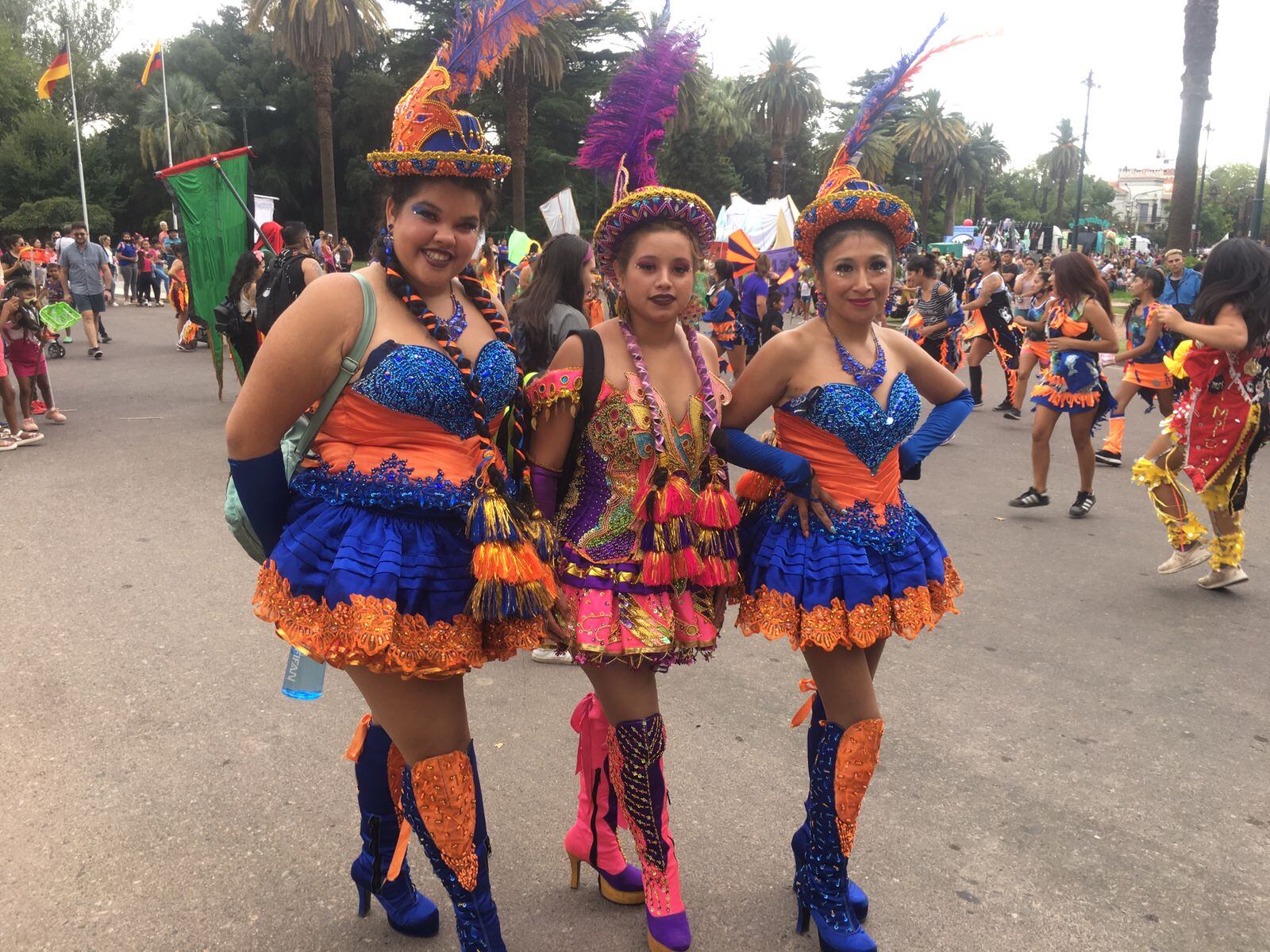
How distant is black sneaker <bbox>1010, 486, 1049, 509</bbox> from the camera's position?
23.0 feet

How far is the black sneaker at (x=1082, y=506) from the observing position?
6.87m

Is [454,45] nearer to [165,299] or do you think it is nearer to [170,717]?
[170,717]

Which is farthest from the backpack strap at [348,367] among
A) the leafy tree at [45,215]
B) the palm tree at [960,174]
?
the palm tree at [960,174]

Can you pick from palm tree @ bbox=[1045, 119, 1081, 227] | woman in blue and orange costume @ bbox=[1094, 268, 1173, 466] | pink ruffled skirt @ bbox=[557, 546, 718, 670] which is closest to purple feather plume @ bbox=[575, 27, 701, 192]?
pink ruffled skirt @ bbox=[557, 546, 718, 670]

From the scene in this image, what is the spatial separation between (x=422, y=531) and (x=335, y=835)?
4.59 ft

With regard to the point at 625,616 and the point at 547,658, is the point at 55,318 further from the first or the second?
the point at 625,616

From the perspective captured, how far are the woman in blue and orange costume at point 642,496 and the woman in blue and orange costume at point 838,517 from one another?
0.16 m

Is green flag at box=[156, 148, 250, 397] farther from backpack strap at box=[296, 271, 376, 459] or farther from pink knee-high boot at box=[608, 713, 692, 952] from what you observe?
pink knee-high boot at box=[608, 713, 692, 952]

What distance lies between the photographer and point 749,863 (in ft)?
9.46

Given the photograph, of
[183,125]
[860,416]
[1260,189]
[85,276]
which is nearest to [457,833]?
[860,416]

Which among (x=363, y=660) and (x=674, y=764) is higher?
(x=363, y=660)

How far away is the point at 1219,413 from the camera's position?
5020mm

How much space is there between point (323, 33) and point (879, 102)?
27724 millimetres

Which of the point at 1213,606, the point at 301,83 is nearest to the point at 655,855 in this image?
the point at 1213,606
